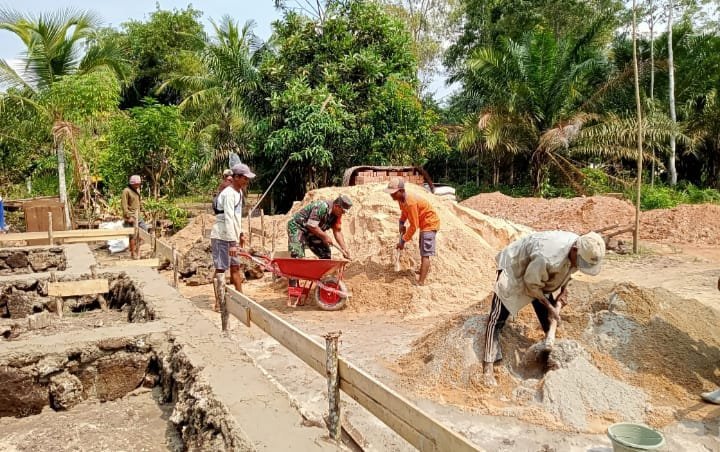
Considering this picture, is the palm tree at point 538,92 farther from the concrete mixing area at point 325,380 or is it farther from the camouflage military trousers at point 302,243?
the concrete mixing area at point 325,380

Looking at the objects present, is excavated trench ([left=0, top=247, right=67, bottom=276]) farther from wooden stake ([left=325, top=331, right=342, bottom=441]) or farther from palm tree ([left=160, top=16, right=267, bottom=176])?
palm tree ([left=160, top=16, right=267, bottom=176])

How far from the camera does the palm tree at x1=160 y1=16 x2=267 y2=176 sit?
47.5ft

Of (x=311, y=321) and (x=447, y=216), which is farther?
(x=447, y=216)

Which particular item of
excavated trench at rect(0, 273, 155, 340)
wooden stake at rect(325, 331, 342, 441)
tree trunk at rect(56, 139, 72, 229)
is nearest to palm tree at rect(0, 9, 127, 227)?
tree trunk at rect(56, 139, 72, 229)

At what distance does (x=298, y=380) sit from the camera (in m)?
4.33

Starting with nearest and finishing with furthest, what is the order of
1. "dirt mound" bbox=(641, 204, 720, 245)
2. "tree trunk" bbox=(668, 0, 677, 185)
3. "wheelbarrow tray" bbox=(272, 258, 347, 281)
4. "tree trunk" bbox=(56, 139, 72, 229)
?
"wheelbarrow tray" bbox=(272, 258, 347, 281), "tree trunk" bbox=(56, 139, 72, 229), "dirt mound" bbox=(641, 204, 720, 245), "tree trunk" bbox=(668, 0, 677, 185)

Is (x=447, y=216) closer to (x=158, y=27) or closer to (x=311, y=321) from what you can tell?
(x=311, y=321)

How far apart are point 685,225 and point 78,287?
11727 mm

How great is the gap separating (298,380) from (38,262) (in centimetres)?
530

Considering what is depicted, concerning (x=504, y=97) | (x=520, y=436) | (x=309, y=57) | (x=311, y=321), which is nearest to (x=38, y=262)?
(x=311, y=321)

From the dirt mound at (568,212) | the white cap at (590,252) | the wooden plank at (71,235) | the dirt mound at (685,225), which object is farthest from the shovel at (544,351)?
the dirt mound at (685,225)

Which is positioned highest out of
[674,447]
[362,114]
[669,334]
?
[362,114]

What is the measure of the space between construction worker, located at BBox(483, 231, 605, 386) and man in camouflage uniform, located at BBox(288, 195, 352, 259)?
262cm

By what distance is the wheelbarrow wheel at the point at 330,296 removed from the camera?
644 centimetres
